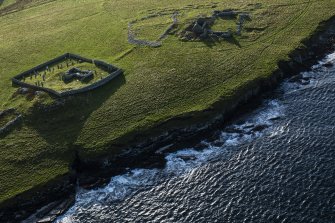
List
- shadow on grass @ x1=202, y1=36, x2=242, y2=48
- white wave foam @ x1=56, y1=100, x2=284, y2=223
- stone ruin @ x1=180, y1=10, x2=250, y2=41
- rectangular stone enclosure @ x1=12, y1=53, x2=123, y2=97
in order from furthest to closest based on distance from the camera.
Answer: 1. stone ruin @ x1=180, y1=10, x2=250, y2=41
2. shadow on grass @ x1=202, y1=36, x2=242, y2=48
3. rectangular stone enclosure @ x1=12, y1=53, x2=123, y2=97
4. white wave foam @ x1=56, y1=100, x2=284, y2=223

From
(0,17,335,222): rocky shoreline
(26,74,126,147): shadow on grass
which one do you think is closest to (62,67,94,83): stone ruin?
(26,74,126,147): shadow on grass

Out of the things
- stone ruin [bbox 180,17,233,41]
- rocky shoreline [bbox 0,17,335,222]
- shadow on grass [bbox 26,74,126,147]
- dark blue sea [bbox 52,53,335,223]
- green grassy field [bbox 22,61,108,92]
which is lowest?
dark blue sea [bbox 52,53,335,223]

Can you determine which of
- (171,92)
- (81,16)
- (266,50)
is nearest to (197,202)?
(171,92)

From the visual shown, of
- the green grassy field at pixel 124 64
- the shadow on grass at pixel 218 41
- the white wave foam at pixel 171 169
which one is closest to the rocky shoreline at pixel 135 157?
the white wave foam at pixel 171 169

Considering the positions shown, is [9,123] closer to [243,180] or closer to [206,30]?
[243,180]

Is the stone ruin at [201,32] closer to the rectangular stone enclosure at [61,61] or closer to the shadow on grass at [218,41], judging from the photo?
the shadow on grass at [218,41]

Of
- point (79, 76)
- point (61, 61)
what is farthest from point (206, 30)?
point (61, 61)

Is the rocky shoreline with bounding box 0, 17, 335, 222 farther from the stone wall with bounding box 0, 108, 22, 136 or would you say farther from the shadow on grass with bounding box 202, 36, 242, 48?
the stone wall with bounding box 0, 108, 22, 136
